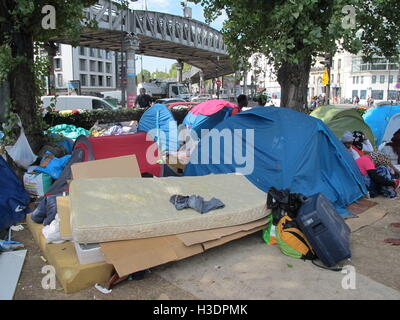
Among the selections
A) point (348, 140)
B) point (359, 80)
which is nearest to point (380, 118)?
point (348, 140)

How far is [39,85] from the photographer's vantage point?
6332 millimetres

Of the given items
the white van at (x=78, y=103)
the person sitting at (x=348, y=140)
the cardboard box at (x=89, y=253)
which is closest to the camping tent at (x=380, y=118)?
the person sitting at (x=348, y=140)

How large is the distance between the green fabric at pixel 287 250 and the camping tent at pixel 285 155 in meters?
1.11

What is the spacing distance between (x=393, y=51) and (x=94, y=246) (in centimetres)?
1022

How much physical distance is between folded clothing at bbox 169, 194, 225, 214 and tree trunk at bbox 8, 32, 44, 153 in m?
3.39

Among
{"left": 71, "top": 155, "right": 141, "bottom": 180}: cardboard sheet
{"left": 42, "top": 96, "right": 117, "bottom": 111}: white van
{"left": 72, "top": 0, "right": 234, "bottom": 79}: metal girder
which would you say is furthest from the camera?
{"left": 72, "top": 0, "right": 234, "bottom": 79}: metal girder

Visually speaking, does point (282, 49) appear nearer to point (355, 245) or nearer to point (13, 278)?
point (355, 245)

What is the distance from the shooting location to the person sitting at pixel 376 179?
20.5 ft

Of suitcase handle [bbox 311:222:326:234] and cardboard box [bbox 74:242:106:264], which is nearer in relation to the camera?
cardboard box [bbox 74:242:106:264]

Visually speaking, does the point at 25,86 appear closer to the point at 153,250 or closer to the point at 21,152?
the point at 21,152

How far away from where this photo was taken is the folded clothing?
3914 mm

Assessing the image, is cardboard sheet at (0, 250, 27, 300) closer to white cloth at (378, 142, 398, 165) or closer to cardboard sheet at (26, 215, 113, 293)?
cardboard sheet at (26, 215, 113, 293)

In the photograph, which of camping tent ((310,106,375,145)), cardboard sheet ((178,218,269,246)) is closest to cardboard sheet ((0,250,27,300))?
cardboard sheet ((178,218,269,246))

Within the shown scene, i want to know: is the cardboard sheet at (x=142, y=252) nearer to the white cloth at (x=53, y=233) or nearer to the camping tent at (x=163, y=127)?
the white cloth at (x=53, y=233)
